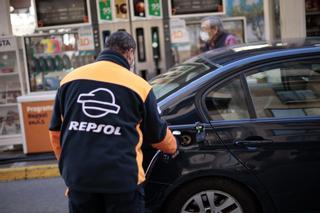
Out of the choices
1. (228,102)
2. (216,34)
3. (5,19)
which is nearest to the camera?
(228,102)

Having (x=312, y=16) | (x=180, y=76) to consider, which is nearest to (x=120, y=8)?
(x=312, y=16)

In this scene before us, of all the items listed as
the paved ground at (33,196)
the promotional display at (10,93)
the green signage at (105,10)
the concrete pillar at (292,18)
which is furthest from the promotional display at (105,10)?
the concrete pillar at (292,18)

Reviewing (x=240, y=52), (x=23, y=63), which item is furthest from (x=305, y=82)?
(x=23, y=63)

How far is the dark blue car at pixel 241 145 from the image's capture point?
12.5 ft

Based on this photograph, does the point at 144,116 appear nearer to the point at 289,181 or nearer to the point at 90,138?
the point at 90,138

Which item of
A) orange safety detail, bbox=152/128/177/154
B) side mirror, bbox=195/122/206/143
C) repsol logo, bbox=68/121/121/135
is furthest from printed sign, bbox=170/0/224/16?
repsol logo, bbox=68/121/121/135

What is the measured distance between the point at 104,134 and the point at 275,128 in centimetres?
152

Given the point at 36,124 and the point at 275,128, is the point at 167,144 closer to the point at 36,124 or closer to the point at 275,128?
the point at 275,128

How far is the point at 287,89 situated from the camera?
13.2ft

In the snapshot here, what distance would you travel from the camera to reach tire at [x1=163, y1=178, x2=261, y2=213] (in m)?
3.84

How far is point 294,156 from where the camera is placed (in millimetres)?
3859

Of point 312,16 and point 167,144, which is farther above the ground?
point 312,16

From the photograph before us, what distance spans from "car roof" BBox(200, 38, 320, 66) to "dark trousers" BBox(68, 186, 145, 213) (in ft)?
5.01

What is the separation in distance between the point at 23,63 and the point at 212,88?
4.54 meters
